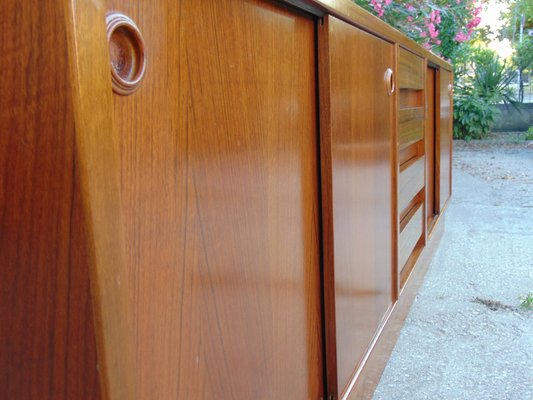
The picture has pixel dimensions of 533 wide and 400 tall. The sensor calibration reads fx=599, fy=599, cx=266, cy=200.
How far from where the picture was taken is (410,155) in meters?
2.61

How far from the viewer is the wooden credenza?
470 mm

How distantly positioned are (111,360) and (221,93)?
39cm

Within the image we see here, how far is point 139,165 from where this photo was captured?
58cm

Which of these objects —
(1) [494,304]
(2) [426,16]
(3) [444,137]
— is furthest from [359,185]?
(2) [426,16]

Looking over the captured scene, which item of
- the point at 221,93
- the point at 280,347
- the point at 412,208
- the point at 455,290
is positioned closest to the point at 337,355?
the point at 280,347

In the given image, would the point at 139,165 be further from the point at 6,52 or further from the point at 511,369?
the point at 511,369

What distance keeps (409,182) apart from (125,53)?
75.4 inches

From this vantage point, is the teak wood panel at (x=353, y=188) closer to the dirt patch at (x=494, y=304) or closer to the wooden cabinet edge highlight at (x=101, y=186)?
the wooden cabinet edge highlight at (x=101, y=186)

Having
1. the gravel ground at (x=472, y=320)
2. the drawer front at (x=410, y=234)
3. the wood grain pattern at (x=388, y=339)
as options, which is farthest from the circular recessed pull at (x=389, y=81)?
the gravel ground at (x=472, y=320)

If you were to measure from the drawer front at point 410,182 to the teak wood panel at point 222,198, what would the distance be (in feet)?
3.43

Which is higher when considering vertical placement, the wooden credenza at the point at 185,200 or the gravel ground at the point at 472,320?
the wooden credenza at the point at 185,200

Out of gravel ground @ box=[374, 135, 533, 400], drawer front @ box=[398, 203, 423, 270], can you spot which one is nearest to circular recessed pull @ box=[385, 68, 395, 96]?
drawer front @ box=[398, 203, 423, 270]

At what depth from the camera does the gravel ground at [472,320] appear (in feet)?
6.43

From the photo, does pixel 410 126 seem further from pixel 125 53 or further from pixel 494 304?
pixel 125 53
